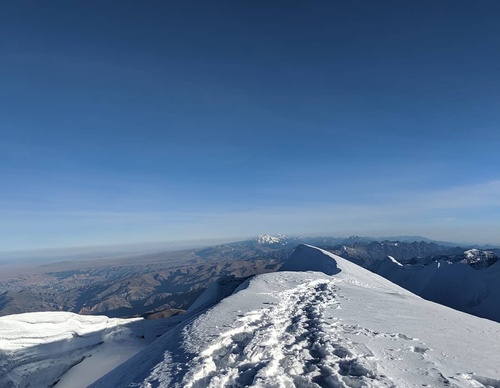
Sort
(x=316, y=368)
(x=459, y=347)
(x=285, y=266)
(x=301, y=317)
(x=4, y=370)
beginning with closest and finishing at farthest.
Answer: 1. (x=316, y=368)
2. (x=459, y=347)
3. (x=301, y=317)
4. (x=4, y=370)
5. (x=285, y=266)

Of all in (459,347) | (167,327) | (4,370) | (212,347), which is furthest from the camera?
(167,327)

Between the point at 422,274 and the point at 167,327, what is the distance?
76.2m

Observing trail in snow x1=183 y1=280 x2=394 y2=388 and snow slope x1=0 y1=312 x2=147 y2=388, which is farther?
snow slope x1=0 y1=312 x2=147 y2=388

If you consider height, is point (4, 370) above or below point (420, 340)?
below

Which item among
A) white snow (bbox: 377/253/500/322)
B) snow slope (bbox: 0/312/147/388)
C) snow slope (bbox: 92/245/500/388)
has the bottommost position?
white snow (bbox: 377/253/500/322)

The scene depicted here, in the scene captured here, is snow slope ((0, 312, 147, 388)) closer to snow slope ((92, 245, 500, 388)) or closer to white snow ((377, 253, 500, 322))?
Answer: snow slope ((92, 245, 500, 388))

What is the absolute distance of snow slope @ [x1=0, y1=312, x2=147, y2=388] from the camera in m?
18.5

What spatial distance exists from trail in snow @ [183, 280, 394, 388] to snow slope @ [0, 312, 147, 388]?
11.7m

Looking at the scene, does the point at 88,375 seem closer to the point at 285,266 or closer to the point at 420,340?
the point at 420,340

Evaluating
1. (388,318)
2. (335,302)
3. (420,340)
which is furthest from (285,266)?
(420,340)

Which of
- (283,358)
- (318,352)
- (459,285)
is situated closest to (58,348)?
(283,358)

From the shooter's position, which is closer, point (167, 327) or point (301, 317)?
point (301, 317)

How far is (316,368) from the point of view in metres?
9.19

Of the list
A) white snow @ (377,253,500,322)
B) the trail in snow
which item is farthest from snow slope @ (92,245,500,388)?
white snow @ (377,253,500,322)
